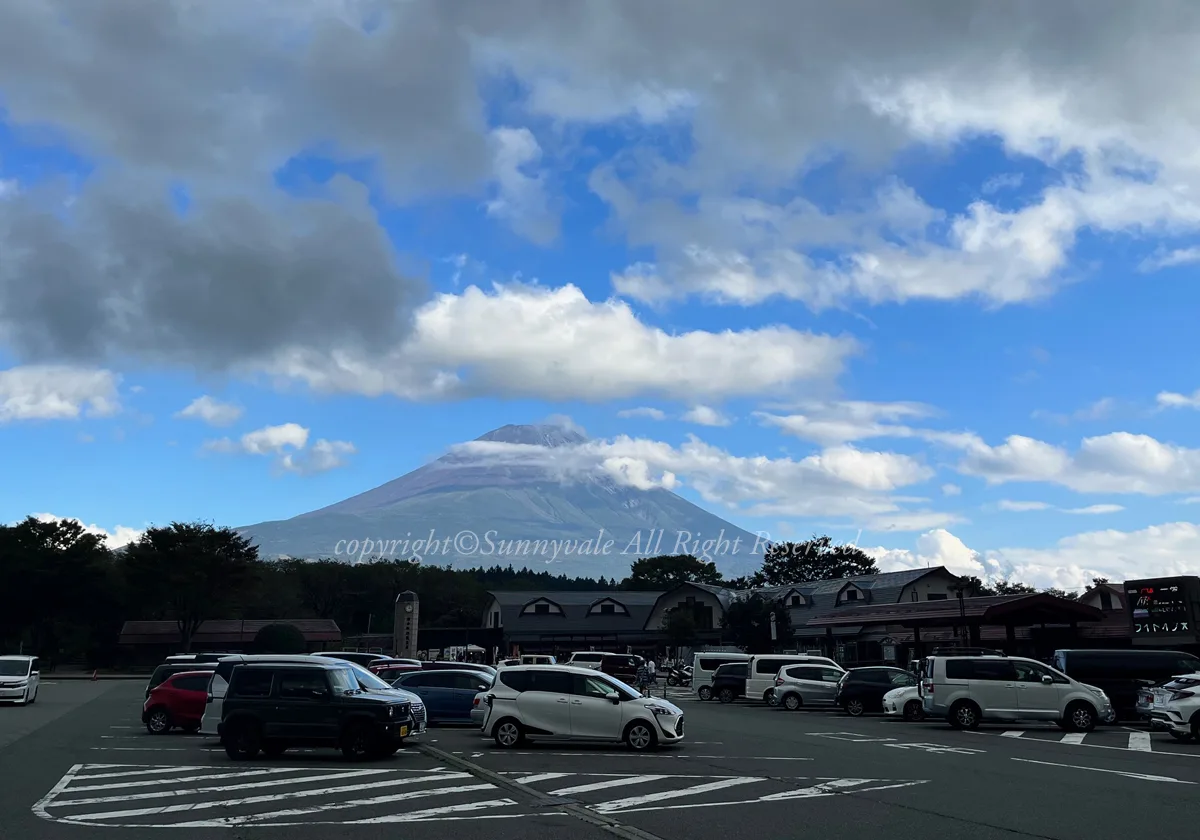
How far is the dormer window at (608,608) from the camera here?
270ft

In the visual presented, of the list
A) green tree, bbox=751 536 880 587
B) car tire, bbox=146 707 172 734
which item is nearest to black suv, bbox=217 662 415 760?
car tire, bbox=146 707 172 734

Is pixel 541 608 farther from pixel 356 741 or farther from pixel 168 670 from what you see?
pixel 356 741

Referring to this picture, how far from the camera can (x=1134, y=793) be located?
12500 millimetres

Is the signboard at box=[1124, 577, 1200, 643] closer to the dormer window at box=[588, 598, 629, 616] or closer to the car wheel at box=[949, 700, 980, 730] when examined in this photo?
the car wheel at box=[949, 700, 980, 730]

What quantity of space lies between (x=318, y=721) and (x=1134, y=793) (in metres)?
11.9

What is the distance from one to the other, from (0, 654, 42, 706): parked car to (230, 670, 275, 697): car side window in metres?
20.7

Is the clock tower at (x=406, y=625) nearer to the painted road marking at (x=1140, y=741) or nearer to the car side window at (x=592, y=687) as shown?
the car side window at (x=592, y=687)

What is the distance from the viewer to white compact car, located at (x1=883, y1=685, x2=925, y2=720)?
1080 inches

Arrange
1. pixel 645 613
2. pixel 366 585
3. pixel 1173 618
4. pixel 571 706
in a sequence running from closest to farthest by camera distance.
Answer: pixel 571 706, pixel 1173 618, pixel 645 613, pixel 366 585

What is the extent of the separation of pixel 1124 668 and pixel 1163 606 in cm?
842

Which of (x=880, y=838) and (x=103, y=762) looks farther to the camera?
(x=103, y=762)

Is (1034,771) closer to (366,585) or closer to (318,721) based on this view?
(318,721)

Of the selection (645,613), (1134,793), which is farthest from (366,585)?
(1134,793)

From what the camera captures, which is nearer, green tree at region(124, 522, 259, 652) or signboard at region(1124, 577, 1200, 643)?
signboard at region(1124, 577, 1200, 643)
